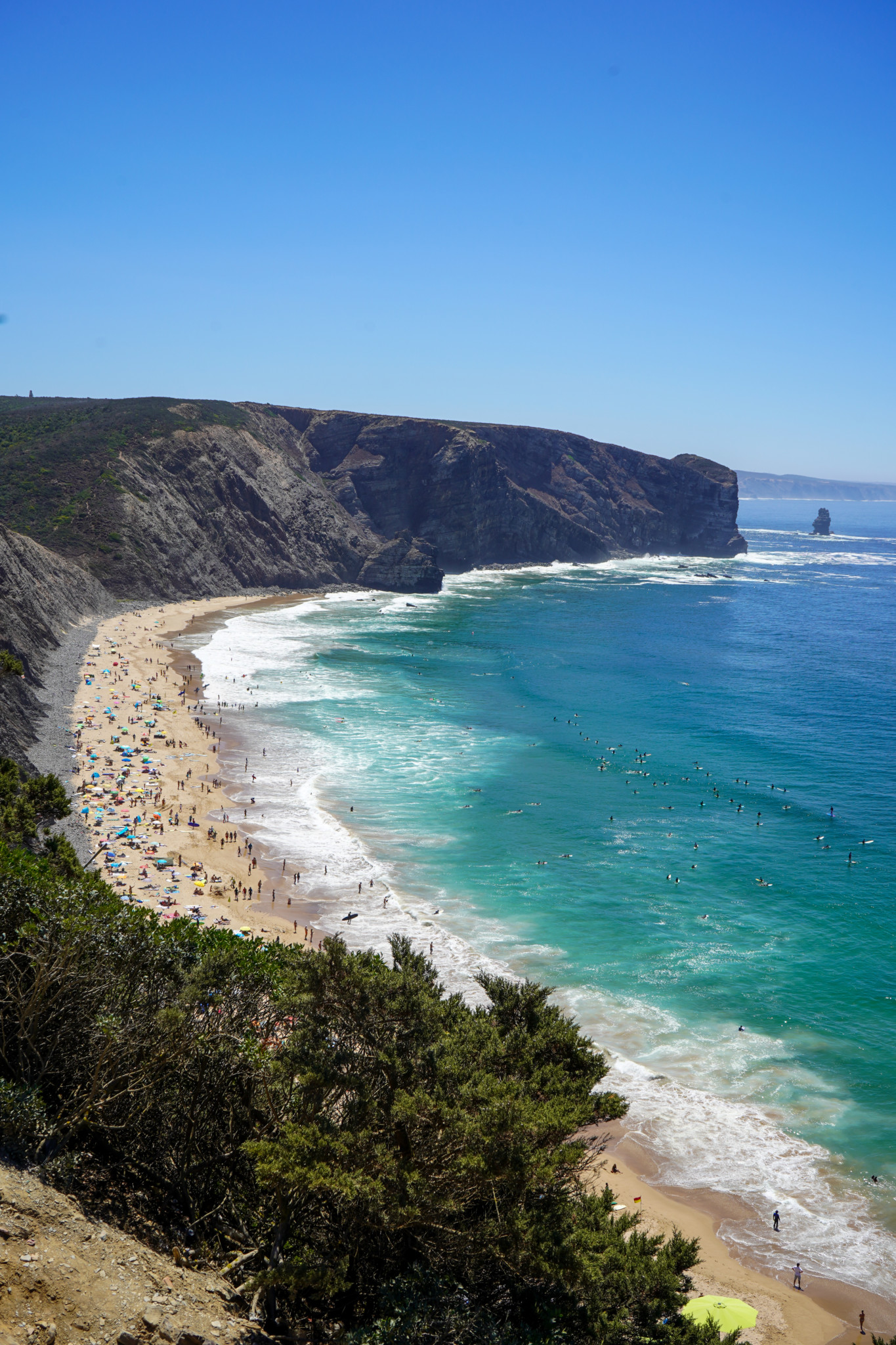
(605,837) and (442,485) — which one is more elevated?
(442,485)

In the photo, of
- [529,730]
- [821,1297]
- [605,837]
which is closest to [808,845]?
[605,837]

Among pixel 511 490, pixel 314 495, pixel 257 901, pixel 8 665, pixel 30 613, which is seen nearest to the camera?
pixel 257 901

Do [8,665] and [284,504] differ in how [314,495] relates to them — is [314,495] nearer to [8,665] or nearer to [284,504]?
[284,504]

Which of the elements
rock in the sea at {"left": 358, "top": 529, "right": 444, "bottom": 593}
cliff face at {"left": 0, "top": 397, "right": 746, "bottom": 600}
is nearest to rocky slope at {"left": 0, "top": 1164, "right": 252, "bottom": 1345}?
cliff face at {"left": 0, "top": 397, "right": 746, "bottom": 600}

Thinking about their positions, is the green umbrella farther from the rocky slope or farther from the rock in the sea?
the rock in the sea

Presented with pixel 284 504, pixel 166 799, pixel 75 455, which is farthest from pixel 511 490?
pixel 166 799

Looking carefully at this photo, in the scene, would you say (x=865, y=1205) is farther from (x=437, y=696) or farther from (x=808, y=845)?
(x=437, y=696)
